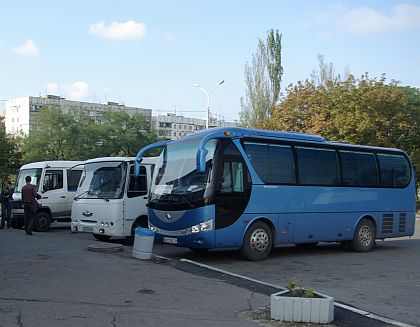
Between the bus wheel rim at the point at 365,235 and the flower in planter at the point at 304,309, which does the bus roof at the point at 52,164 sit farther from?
the flower in planter at the point at 304,309

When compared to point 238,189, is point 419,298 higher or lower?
lower

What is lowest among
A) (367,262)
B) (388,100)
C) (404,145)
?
(367,262)

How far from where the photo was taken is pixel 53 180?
20547 mm

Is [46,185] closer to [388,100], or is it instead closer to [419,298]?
[419,298]

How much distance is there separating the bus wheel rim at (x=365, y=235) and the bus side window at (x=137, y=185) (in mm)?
6562

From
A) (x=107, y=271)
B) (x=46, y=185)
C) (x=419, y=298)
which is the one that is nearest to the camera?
(x=419, y=298)

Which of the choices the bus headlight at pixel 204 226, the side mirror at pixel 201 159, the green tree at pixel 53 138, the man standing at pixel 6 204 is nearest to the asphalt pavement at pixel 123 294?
the bus headlight at pixel 204 226

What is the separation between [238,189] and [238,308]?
4.97 m

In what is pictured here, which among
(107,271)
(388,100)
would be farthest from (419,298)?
(388,100)

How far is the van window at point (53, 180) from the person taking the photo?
2038 centimetres

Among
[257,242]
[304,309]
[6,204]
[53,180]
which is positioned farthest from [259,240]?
[6,204]

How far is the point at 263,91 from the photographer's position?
48812 mm

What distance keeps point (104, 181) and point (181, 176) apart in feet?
13.7

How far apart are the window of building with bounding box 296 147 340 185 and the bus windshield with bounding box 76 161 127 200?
5213mm
